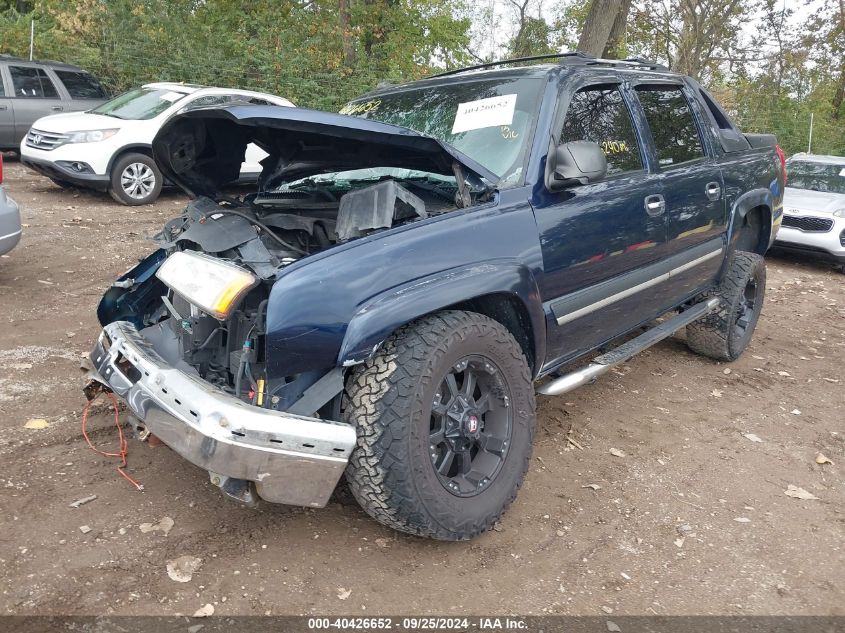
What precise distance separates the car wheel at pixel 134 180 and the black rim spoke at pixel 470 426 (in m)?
7.99

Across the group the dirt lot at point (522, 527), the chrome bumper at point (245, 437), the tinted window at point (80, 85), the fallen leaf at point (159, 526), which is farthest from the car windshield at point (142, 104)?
the chrome bumper at point (245, 437)

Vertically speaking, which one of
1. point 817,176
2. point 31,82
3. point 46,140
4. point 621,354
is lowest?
point 621,354

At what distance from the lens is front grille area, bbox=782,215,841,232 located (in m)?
9.30

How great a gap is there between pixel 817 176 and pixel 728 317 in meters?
6.86

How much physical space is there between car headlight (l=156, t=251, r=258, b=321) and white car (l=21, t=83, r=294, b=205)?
22.8ft

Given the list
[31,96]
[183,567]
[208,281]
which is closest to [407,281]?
[208,281]

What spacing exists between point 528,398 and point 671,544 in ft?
2.94

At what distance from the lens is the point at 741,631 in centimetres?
254

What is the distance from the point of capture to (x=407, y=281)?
2668 mm

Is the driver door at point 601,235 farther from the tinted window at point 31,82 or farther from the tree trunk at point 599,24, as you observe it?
the tinted window at point 31,82

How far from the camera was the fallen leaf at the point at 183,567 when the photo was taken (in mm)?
2635

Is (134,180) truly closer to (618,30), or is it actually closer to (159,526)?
(159,526)

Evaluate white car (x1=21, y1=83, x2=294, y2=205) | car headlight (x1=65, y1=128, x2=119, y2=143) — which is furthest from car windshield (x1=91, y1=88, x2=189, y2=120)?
car headlight (x1=65, y1=128, x2=119, y2=143)

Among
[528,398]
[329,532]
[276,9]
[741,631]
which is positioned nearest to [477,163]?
[528,398]
